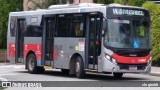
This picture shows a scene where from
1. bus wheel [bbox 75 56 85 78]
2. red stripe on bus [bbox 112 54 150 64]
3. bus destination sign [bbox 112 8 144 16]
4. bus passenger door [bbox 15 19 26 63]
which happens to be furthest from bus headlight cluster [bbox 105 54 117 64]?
bus passenger door [bbox 15 19 26 63]

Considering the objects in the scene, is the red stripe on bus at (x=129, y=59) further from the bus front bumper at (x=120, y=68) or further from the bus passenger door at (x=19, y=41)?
the bus passenger door at (x=19, y=41)

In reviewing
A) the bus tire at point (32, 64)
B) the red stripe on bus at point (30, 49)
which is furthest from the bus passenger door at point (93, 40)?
the bus tire at point (32, 64)

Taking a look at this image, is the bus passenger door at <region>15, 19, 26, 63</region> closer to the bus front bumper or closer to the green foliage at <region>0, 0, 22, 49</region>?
the bus front bumper

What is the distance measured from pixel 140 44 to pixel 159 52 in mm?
8333

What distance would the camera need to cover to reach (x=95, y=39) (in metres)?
21.9

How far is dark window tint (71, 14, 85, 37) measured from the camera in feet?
74.4

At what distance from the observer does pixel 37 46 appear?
85.3ft

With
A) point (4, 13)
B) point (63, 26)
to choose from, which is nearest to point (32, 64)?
point (63, 26)

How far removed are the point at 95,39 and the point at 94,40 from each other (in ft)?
0.28

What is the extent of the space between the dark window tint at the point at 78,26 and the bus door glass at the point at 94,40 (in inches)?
22.8

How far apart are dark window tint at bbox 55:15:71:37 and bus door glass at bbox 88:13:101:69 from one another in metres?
1.82

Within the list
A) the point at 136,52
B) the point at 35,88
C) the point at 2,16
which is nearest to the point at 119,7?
the point at 136,52

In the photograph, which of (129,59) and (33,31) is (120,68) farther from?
(33,31)

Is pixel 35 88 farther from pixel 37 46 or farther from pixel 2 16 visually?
pixel 2 16
